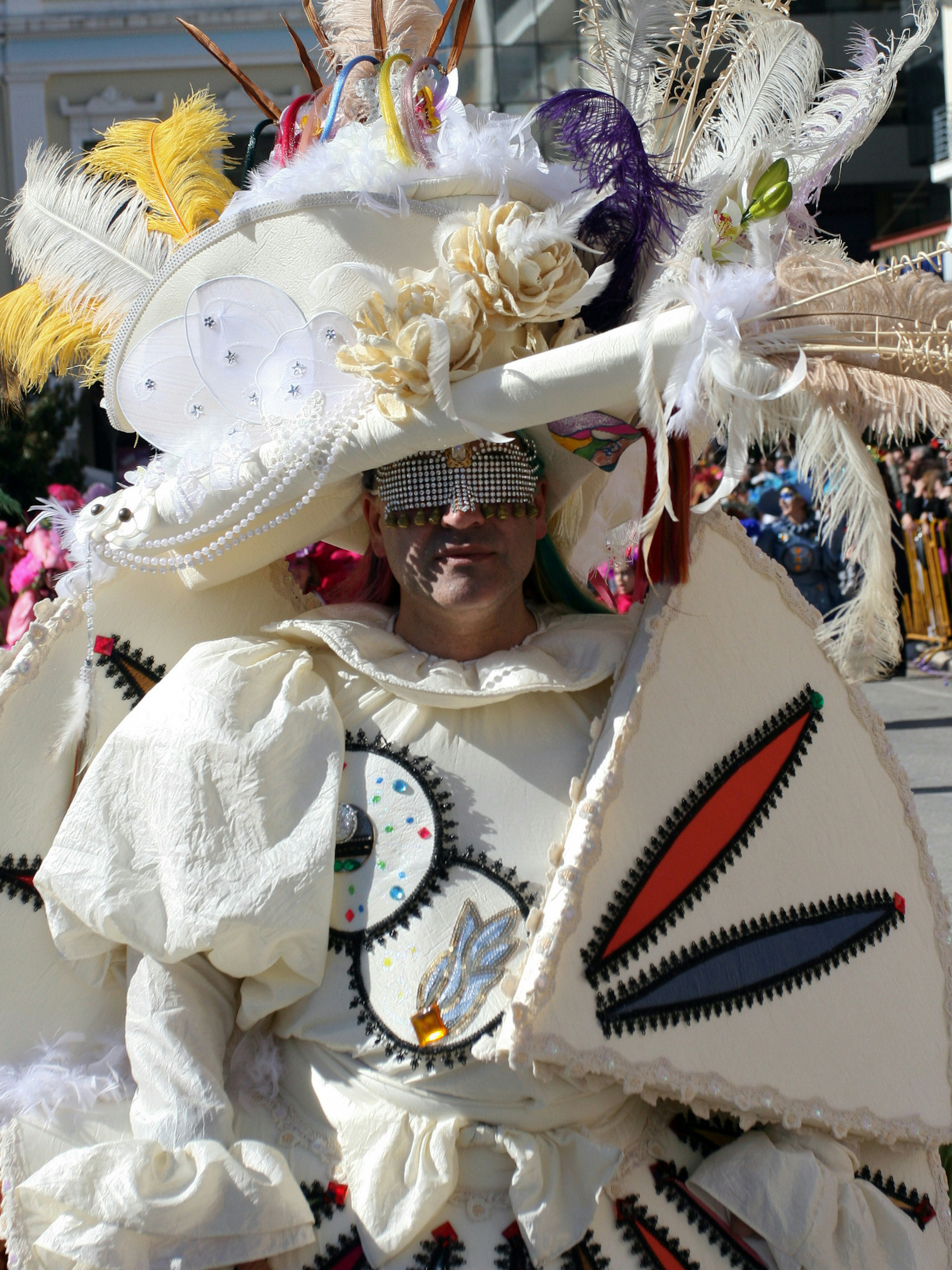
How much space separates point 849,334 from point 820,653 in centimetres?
67

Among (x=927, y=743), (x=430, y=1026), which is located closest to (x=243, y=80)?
(x=430, y=1026)

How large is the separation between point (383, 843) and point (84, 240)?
124 centimetres

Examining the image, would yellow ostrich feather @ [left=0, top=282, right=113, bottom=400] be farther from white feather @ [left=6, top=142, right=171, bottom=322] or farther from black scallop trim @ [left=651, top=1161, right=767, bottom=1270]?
black scallop trim @ [left=651, top=1161, right=767, bottom=1270]

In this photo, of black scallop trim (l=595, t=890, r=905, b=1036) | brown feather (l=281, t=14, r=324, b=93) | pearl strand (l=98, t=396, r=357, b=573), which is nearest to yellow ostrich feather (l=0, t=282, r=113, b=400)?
pearl strand (l=98, t=396, r=357, b=573)

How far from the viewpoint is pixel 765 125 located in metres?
2.11

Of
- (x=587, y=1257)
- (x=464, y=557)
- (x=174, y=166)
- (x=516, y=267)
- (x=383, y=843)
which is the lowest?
(x=587, y=1257)

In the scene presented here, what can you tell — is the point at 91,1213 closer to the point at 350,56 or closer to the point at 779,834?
the point at 779,834

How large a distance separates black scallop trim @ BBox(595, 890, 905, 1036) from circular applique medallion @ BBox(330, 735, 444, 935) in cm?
34

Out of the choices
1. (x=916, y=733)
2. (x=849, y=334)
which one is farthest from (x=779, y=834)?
(x=916, y=733)

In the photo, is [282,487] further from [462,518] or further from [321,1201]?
[321,1201]

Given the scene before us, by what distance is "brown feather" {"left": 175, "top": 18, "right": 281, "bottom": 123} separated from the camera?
7.73ft

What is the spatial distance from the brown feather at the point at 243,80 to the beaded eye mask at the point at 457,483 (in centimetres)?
74

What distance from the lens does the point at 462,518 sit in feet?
6.88

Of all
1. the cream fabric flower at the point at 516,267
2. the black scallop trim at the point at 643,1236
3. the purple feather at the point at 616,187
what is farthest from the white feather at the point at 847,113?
the black scallop trim at the point at 643,1236
